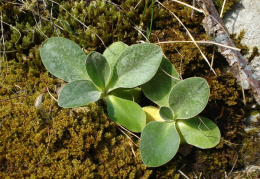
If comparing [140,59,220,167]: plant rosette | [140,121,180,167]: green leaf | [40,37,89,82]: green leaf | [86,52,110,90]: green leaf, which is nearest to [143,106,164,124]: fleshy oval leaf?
[140,59,220,167]: plant rosette

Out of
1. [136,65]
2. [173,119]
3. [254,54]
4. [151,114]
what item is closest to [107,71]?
[136,65]

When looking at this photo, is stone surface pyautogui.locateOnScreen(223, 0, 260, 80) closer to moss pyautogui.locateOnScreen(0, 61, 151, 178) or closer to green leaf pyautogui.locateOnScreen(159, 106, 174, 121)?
green leaf pyautogui.locateOnScreen(159, 106, 174, 121)

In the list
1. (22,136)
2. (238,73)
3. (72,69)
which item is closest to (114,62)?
(72,69)

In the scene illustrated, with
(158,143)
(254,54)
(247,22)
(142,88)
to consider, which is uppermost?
(247,22)

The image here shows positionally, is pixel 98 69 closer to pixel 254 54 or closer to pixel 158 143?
pixel 158 143

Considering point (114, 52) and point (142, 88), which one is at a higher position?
point (114, 52)

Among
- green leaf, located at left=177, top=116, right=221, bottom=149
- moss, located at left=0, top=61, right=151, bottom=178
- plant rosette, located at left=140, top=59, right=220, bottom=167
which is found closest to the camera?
moss, located at left=0, top=61, right=151, bottom=178
